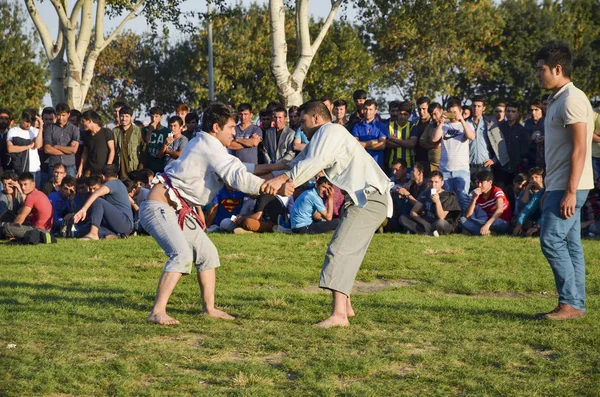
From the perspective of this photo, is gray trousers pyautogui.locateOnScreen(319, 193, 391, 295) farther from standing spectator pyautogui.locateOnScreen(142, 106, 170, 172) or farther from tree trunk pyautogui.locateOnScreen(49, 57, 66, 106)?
tree trunk pyautogui.locateOnScreen(49, 57, 66, 106)

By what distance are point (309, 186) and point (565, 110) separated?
854cm

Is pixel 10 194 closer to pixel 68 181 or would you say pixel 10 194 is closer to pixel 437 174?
pixel 68 181

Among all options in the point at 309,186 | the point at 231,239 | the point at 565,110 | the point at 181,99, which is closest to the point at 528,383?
the point at 565,110

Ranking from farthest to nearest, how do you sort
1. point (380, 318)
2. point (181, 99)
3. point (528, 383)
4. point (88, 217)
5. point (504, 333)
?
point (181, 99) < point (88, 217) < point (380, 318) < point (504, 333) < point (528, 383)

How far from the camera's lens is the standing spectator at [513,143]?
1622cm

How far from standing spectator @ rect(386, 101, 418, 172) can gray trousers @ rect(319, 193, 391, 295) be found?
8298 millimetres

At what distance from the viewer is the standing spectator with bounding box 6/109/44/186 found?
17.1 m

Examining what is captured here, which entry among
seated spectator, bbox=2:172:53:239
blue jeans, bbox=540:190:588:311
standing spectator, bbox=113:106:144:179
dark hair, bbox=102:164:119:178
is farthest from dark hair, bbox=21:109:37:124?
blue jeans, bbox=540:190:588:311

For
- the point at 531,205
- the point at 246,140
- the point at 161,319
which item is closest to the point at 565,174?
the point at 161,319

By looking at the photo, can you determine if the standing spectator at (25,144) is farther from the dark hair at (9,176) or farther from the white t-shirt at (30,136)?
the dark hair at (9,176)

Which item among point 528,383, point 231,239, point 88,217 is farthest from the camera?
point 88,217

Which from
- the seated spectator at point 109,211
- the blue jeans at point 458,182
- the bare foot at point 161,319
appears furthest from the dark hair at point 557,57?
the seated spectator at point 109,211

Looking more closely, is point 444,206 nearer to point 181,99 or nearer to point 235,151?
point 235,151

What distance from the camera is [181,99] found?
182 ft
